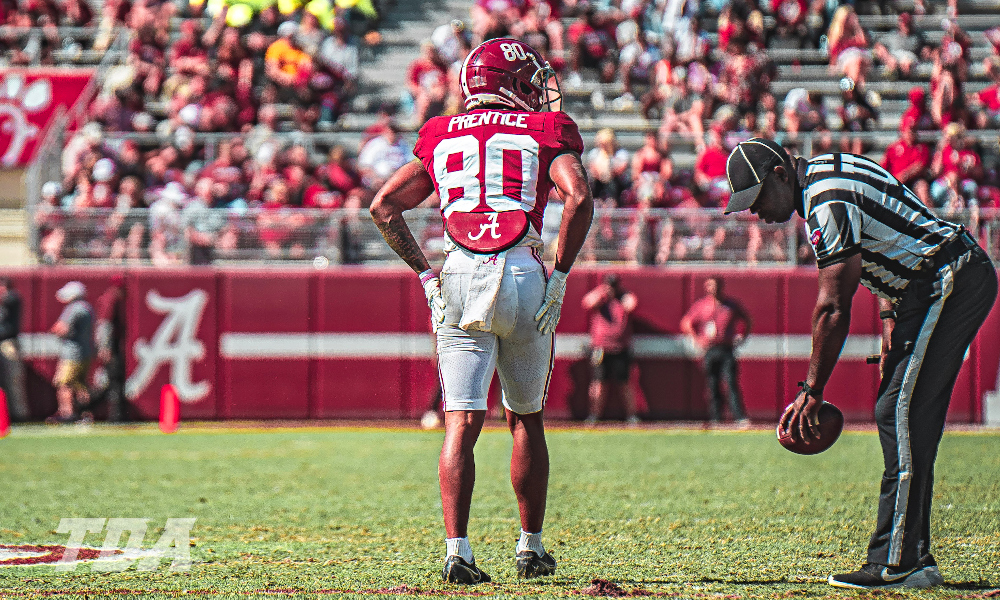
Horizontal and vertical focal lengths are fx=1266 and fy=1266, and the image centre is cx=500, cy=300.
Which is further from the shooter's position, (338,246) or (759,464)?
(338,246)

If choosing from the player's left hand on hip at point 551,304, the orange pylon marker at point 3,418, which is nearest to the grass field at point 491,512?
the player's left hand on hip at point 551,304

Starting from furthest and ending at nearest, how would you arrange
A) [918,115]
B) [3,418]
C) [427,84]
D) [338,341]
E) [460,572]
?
[427,84]
[918,115]
[338,341]
[3,418]
[460,572]

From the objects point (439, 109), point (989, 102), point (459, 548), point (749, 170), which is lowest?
point (459, 548)

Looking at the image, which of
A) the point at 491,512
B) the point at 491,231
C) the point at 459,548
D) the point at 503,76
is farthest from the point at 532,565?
the point at 491,512

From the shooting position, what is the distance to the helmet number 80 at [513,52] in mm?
5109

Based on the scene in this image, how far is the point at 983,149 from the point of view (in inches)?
596

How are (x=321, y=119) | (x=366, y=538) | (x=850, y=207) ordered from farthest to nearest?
(x=321, y=119) < (x=366, y=538) < (x=850, y=207)

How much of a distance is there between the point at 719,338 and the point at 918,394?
9887 mm

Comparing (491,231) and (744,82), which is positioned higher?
(744,82)

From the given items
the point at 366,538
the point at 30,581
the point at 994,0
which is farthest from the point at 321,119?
the point at 30,581

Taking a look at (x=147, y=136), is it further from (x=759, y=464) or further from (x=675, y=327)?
(x=759, y=464)

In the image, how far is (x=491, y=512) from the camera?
7324 millimetres

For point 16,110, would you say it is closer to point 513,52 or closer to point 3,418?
point 3,418

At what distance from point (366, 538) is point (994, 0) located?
Answer: 1541 centimetres
